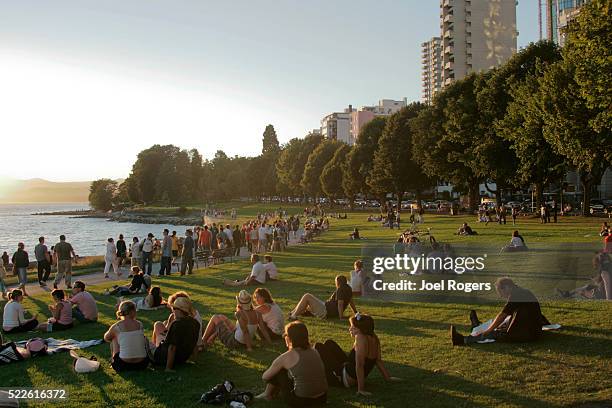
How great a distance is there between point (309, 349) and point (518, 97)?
37.3m

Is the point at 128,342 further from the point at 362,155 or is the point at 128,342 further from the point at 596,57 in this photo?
the point at 362,155

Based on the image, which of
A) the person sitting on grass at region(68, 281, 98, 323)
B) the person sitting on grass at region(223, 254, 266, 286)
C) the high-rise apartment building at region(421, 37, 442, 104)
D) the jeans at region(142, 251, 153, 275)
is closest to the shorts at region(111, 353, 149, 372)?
the person sitting on grass at region(68, 281, 98, 323)

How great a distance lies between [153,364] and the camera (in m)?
9.26

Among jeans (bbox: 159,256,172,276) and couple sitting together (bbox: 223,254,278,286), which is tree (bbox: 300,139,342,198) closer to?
jeans (bbox: 159,256,172,276)

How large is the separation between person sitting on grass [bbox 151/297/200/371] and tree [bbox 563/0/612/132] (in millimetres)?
24445

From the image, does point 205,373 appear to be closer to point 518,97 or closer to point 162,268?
point 162,268

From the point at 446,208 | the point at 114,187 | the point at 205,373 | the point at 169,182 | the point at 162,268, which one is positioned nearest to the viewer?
the point at 205,373

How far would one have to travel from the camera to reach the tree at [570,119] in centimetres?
3095

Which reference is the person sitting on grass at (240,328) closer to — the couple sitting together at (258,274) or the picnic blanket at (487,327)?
the picnic blanket at (487,327)

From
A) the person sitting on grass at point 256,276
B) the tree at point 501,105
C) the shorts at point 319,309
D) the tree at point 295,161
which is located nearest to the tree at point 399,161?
the tree at point 501,105

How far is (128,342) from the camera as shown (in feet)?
29.7

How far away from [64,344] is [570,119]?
29.6 metres

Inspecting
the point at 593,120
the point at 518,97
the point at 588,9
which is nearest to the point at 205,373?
the point at 593,120

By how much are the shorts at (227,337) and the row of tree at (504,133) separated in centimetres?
2343
